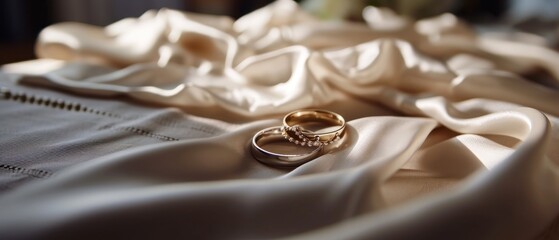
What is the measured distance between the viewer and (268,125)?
1.69ft

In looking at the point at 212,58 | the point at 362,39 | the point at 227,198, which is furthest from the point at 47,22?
the point at 227,198

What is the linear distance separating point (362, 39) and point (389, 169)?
0.46 metres

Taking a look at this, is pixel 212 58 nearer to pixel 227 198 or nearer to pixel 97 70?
pixel 97 70

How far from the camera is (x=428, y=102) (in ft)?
1.73

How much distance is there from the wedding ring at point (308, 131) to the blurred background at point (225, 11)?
2.14 feet

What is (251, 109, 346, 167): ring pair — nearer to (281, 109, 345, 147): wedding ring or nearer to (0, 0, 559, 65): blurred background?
(281, 109, 345, 147): wedding ring

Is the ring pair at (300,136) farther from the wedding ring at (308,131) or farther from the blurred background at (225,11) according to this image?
the blurred background at (225,11)

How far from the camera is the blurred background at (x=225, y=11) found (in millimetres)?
1271

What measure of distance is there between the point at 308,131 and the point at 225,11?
174cm

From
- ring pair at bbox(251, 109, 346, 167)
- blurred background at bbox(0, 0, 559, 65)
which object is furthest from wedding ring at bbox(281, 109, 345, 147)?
blurred background at bbox(0, 0, 559, 65)

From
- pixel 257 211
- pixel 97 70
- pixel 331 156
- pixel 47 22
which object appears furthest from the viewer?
pixel 47 22

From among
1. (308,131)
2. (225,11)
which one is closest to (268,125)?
(308,131)

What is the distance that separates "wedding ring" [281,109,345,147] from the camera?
46 cm

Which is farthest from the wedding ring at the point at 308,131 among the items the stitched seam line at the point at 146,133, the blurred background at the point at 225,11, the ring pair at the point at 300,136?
the blurred background at the point at 225,11
